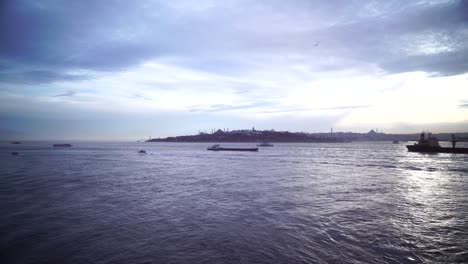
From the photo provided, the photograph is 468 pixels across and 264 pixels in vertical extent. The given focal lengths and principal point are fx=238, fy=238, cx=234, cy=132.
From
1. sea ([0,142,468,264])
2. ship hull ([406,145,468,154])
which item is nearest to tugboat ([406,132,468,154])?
ship hull ([406,145,468,154])

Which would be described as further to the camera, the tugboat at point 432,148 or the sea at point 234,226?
the tugboat at point 432,148

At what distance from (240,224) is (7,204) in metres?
A: 13.8

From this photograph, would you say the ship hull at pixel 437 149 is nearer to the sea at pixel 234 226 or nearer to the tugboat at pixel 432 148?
the tugboat at pixel 432 148

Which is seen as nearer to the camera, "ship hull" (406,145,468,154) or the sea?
the sea

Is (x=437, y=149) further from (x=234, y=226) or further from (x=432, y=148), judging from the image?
(x=234, y=226)

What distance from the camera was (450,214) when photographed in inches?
460

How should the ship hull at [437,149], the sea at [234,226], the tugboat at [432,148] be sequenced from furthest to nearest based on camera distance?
1. the tugboat at [432,148]
2. the ship hull at [437,149]
3. the sea at [234,226]

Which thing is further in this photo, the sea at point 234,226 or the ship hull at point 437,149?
the ship hull at point 437,149

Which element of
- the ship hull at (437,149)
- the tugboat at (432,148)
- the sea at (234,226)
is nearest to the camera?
the sea at (234,226)

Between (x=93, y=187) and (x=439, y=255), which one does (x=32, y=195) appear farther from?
(x=439, y=255)

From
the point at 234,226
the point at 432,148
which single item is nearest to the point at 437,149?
the point at 432,148

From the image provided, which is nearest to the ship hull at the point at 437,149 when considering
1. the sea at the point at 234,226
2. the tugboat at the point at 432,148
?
the tugboat at the point at 432,148

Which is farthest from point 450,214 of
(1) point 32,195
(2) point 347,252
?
(1) point 32,195

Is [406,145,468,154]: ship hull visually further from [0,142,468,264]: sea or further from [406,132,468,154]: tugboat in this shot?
[0,142,468,264]: sea
